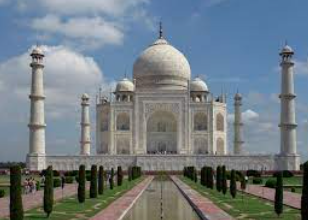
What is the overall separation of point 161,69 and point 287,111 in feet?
35.9

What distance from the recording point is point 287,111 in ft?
108

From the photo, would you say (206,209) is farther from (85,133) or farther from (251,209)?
(85,133)

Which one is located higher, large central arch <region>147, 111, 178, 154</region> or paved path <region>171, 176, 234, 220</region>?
large central arch <region>147, 111, 178, 154</region>

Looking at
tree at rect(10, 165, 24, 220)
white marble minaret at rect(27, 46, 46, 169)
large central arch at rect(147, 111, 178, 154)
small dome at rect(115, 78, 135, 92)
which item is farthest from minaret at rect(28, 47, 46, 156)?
tree at rect(10, 165, 24, 220)

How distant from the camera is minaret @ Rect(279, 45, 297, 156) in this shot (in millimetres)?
32812

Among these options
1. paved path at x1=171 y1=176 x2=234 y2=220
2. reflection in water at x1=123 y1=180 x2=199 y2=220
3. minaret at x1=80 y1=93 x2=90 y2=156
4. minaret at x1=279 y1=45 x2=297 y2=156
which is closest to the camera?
paved path at x1=171 y1=176 x2=234 y2=220

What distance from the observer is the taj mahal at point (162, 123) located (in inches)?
1308

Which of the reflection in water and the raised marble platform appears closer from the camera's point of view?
the reflection in water

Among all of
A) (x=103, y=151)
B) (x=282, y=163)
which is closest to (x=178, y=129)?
(x=103, y=151)

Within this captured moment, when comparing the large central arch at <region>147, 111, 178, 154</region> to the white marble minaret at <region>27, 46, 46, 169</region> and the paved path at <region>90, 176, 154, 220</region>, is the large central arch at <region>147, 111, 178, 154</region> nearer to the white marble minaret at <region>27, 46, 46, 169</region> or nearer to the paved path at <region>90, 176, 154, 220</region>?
the white marble minaret at <region>27, 46, 46, 169</region>

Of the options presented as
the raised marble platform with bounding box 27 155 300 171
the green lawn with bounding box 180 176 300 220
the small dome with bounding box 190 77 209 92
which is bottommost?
the green lawn with bounding box 180 176 300 220

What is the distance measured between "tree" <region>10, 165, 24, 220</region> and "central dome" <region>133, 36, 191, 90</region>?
30.8 metres

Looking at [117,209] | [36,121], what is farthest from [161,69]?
[117,209]

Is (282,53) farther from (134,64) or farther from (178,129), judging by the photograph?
(134,64)
